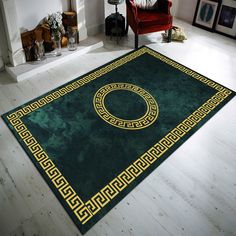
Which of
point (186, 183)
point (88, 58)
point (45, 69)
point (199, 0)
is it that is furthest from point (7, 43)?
point (199, 0)

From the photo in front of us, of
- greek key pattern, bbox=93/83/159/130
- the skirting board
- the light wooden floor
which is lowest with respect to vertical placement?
the light wooden floor

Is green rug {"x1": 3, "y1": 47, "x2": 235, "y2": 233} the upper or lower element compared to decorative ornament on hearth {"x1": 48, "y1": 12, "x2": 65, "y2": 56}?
lower

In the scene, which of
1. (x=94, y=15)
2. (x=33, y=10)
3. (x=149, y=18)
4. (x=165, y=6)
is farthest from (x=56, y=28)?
(x=165, y=6)

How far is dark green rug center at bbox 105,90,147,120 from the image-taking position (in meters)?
3.47

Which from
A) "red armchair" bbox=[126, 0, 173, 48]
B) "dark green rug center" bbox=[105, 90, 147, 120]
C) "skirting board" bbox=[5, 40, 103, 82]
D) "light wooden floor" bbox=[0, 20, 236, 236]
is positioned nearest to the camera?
"light wooden floor" bbox=[0, 20, 236, 236]

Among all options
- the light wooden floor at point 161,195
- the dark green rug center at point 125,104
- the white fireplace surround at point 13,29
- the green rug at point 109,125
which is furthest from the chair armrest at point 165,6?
the light wooden floor at point 161,195

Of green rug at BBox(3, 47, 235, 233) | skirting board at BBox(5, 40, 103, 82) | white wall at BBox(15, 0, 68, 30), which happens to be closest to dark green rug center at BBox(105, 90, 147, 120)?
green rug at BBox(3, 47, 235, 233)

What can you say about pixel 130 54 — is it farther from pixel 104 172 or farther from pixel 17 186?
pixel 17 186

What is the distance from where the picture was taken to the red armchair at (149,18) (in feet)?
14.5

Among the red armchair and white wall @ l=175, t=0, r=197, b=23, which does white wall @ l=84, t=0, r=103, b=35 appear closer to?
the red armchair

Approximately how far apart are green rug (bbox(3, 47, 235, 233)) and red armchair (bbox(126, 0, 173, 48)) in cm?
58

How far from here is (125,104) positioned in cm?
361

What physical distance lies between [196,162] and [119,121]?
991 millimetres

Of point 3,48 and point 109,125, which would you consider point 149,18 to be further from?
point 3,48
